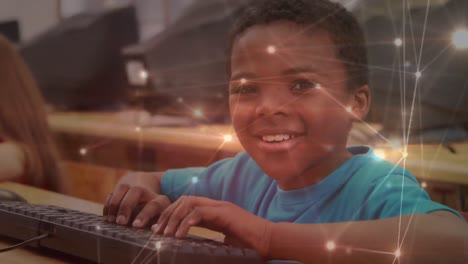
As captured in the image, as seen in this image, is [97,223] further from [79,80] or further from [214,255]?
[79,80]

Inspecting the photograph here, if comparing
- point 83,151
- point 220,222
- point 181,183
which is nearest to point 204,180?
point 181,183

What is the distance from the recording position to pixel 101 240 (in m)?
0.63

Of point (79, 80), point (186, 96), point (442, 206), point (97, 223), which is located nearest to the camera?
point (442, 206)

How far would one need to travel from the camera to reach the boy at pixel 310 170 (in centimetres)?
57

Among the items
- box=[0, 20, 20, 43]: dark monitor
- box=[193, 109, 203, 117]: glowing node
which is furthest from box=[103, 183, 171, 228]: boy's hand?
box=[0, 20, 20, 43]: dark monitor

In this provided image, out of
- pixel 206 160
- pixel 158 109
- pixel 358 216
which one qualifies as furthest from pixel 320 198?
pixel 158 109

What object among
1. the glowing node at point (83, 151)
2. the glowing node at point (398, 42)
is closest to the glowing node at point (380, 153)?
the glowing node at point (398, 42)

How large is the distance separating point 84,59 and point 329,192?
0.54m

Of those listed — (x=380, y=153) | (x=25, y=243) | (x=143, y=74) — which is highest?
(x=143, y=74)

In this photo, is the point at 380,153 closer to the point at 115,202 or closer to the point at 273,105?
the point at 273,105

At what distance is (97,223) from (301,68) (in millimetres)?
267

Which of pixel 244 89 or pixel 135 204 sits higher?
pixel 244 89

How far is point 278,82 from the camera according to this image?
0.63 metres

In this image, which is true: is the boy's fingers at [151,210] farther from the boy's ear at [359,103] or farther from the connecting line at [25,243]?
the boy's ear at [359,103]
